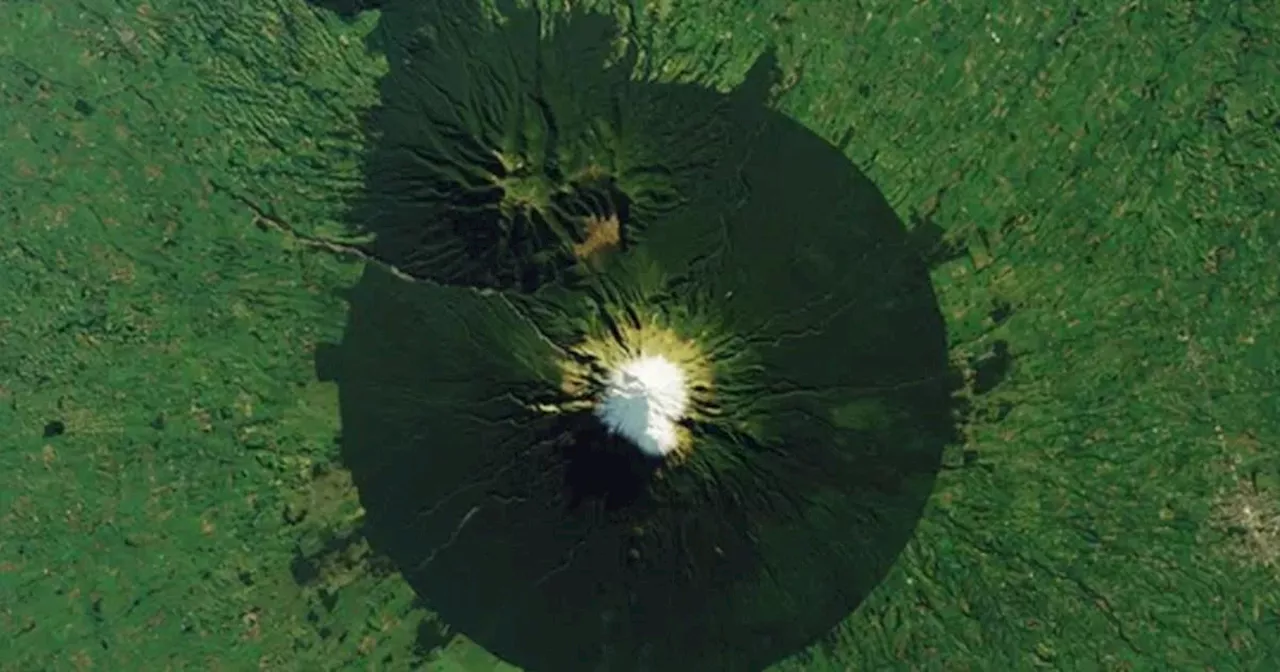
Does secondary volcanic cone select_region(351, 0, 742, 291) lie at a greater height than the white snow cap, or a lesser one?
greater

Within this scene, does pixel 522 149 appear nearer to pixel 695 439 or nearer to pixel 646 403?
pixel 646 403

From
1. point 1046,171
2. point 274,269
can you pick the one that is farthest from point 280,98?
point 1046,171

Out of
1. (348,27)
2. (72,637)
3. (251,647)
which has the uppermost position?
(348,27)

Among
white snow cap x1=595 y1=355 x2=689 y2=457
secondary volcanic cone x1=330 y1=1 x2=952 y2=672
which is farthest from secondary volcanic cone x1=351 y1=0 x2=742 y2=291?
white snow cap x1=595 y1=355 x2=689 y2=457

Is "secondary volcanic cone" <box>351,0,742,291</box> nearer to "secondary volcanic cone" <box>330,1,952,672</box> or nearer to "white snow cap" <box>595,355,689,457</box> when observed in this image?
"secondary volcanic cone" <box>330,1,952,672</box>

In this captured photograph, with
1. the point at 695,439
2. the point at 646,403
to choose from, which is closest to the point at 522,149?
the point at 646,403

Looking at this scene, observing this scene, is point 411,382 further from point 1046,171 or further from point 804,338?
point 1046,171
